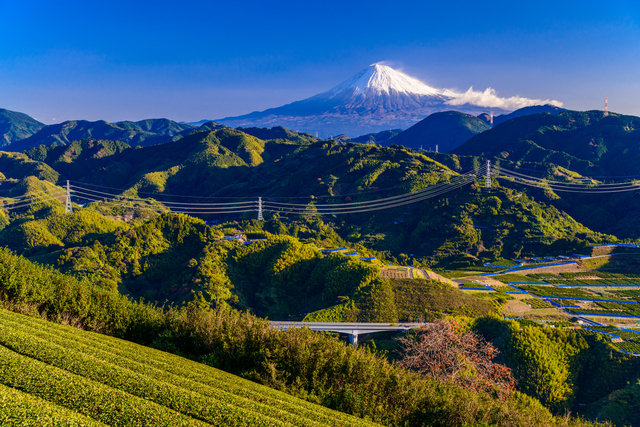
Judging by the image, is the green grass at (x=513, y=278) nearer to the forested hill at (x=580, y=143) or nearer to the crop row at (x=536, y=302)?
the crop row at (x=536, y=302)

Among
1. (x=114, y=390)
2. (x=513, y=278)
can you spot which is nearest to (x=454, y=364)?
(x=114, y=390)

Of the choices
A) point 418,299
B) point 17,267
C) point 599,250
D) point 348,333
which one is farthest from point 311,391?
point 599,250

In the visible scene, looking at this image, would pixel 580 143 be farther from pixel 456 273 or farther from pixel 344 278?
pixel 344 278

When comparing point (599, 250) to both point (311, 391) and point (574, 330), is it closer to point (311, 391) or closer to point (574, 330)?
point (574, 330)

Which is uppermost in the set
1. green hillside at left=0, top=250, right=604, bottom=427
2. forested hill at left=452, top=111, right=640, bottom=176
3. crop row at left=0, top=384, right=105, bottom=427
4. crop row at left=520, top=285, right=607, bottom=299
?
forested hill at left=452, top=111, right=640, bottom=176

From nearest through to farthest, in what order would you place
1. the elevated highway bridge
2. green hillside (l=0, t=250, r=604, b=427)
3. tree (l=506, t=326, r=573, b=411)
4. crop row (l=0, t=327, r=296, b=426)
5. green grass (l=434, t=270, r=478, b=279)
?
green hillside (l=0, t=250, r=604, b=427) < crop row (l=0, t=327, r=296, b=426) < tree (l=506, t=326, r=573, b=411) < the elevated highway bridge < green grass (l=434, t=270, r=478, b=279)

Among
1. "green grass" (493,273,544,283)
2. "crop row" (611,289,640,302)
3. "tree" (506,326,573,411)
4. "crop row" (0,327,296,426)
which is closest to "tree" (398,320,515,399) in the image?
"tree" (506,326,573,411)

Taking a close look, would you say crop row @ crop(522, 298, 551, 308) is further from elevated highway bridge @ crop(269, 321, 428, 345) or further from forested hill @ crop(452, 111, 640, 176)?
forested hill @ crop(452, 111, 640, 176)
